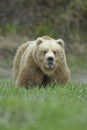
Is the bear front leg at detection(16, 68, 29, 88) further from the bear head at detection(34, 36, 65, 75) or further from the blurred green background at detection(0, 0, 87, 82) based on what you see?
the blurred green background at detection(0, 0, 87, 82)

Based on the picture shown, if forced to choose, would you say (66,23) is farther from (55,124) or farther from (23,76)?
(55,124)

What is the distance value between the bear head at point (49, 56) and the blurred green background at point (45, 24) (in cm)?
1087

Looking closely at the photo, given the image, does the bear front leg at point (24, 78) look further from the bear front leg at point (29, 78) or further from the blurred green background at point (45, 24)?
the blurred green background at point (45, 24)

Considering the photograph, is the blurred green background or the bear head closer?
the bear head

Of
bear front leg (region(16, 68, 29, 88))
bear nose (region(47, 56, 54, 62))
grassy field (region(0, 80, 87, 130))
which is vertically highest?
bear nose (region(47, 56, 54, 62))

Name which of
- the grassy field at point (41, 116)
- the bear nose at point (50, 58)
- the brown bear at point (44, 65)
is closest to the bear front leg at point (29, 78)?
the brown bear at point (44, 65)

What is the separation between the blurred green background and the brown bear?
1069 centimetres

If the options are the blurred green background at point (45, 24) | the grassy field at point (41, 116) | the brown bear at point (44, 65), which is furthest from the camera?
the blurred green background at point (45, 24)

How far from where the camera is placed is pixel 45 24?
23.4 m

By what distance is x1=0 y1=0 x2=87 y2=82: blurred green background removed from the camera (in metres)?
21.5

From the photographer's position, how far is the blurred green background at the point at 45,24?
21.5 meters

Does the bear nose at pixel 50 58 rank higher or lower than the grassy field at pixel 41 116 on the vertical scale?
higher

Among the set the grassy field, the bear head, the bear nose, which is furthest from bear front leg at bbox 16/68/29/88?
the grassy field

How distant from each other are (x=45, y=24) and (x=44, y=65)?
13816 millimetres
